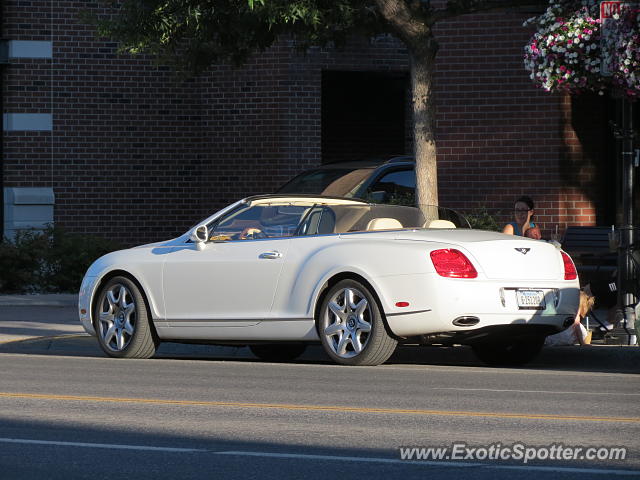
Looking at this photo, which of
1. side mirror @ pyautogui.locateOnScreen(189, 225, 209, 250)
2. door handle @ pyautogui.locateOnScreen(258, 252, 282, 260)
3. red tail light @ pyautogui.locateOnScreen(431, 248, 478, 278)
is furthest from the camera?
side mirror @ pyautogui.locateOnScreen(189, 225, 209, 250)

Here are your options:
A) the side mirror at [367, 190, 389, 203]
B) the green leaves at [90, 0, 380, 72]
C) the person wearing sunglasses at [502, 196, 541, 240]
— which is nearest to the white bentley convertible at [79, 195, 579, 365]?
the person wearing sunglasses at [502, 196, 541, 240]

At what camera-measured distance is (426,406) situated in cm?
926

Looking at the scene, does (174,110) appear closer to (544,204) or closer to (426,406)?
(544,204)

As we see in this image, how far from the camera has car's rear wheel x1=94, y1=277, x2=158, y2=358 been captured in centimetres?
1300

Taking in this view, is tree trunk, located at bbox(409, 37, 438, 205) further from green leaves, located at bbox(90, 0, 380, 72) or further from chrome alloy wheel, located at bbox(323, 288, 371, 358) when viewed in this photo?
chrome alloy wheel, located at bbox(323, 288, 371, 358)

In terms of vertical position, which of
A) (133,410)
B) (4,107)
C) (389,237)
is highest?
(4,107)

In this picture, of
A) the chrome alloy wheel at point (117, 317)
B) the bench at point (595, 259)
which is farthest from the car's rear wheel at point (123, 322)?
the bench at point (595, 259)

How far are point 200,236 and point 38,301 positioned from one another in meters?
7.57

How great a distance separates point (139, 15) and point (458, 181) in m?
6.83

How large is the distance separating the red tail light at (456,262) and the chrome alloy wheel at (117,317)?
3.11 metres

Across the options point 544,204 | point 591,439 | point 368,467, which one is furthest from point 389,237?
point 544,204

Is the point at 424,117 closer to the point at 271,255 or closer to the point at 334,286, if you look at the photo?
the point at 271,255

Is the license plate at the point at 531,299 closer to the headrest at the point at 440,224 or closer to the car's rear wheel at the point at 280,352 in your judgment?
the headrest at the point at 440,224

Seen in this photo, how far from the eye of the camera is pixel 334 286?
38.8 feet
